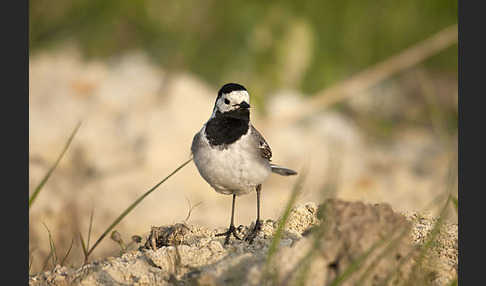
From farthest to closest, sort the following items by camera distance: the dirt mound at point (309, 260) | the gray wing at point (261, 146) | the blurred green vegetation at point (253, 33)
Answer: the blurred green vegetation at point (253, 33)
the gray wing at point (261, 146)
the dirt mound at point (309, 260)

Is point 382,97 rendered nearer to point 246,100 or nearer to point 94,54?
point 94,54

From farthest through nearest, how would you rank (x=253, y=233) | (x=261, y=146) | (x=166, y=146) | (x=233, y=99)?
1. (x=166, y=146)
2. (x=261, y=146)
3. (x=233, y=99)
4. (x=253, y=233)

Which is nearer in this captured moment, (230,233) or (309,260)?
(309,260)

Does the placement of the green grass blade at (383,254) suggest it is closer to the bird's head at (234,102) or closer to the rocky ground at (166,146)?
the bird's head at (234,102)

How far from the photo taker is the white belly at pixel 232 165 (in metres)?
3.22

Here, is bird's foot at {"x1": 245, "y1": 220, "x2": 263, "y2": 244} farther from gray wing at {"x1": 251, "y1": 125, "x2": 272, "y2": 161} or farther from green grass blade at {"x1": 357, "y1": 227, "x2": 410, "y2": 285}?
green grass blade at {"x1": 357, "y1": 227, "x2": 410, "y2": 285}

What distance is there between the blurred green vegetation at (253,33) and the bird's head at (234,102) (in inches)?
151

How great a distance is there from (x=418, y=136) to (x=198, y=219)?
129 inches

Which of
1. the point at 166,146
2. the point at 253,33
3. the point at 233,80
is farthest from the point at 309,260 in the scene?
the point at 253,33

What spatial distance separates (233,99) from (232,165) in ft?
1.18

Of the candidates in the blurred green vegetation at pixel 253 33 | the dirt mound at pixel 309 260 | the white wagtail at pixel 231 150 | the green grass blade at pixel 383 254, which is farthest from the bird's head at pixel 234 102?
the blurred green vegetation at pixel 253 33

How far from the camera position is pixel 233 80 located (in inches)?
282

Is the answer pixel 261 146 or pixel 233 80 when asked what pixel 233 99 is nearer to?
pixel 261 146

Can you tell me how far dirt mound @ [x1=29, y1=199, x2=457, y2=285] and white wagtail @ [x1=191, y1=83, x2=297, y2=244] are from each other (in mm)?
382
